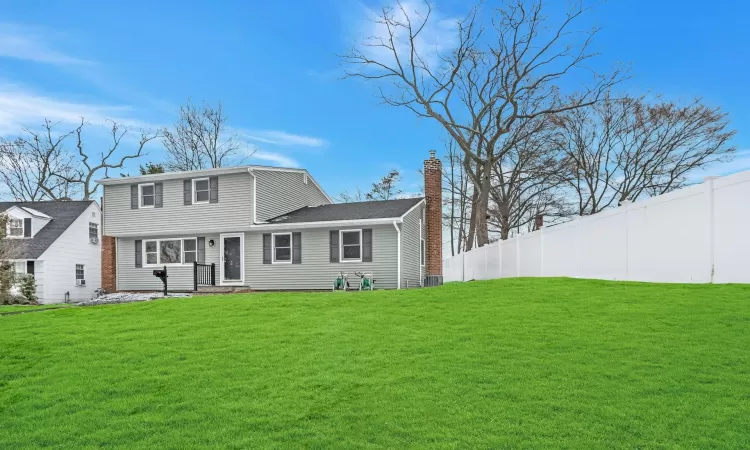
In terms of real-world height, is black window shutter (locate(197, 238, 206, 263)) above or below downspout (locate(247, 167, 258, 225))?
below

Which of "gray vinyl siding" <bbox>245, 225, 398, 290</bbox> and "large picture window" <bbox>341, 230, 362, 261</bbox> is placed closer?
"gray vinyl siding" <bbox>245, 225, 398, 290</bbox>

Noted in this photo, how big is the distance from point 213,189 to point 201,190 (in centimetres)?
68

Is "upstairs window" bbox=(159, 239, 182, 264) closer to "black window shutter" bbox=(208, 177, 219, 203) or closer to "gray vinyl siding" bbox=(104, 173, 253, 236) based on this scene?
"gray vinyl siding" bbox=(104, 173, 253, 236)

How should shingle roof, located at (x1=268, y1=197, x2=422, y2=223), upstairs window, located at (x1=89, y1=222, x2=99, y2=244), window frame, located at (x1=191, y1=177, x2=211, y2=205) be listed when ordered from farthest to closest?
1. upstairs window, located at (x1=89, y1=222, x2=99, y2=244)
2. window frame, located at (x1=191, y1=177, x2=211, y2=205)
3. shingle roof, located at (x1=268, y1=197, x2=422, y2=223)

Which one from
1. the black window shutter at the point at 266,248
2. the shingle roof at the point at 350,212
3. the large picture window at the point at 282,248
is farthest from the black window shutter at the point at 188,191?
the large picture window at the point at 282,248

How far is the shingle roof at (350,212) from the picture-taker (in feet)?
72.8

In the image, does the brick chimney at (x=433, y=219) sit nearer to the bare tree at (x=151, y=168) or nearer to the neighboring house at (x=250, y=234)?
the neighboring house at (x=250, y=234)

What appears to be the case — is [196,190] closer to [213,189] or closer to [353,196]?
[213,189]

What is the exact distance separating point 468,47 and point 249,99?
13.1 meters

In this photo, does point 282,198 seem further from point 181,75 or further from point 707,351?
point 707,351

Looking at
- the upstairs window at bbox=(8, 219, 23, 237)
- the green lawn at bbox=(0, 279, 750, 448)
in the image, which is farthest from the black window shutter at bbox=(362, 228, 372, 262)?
the upstairs window at bbox=(8, 219, 23, 237)

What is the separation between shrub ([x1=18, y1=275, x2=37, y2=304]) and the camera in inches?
1009

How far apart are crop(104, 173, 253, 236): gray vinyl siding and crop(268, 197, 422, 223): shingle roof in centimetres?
155

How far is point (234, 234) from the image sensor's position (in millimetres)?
23625
